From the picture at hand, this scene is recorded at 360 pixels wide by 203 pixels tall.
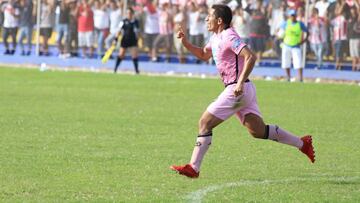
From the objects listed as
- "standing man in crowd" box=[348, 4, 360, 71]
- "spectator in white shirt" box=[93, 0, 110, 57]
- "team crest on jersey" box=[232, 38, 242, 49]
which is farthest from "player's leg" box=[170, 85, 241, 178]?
"spectator in white shirt" box=[93, 0, 110, 57]

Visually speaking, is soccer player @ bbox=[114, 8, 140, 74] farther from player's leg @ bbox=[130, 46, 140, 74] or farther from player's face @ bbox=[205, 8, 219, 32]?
player's face @ bbox=[205, 8, 219, 32]

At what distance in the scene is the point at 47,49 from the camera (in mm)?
39625

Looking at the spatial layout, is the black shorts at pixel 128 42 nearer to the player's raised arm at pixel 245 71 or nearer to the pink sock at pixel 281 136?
the pink sock at pixel 281 136

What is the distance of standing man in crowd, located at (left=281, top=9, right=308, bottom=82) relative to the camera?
31.8 metres

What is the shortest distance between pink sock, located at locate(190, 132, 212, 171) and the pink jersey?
0.64 metres

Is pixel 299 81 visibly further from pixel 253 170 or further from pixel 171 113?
pixel 253 170

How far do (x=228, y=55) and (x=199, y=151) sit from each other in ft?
3.43

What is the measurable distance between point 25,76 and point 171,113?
37.7 ft

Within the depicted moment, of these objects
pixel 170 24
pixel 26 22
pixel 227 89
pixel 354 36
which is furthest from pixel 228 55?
pixel 26 22

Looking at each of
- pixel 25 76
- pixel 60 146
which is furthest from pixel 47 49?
pixel 60 146

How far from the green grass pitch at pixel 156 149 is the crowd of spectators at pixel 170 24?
6.46m

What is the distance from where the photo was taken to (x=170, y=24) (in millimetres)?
36219

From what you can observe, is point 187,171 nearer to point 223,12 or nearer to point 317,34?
point 223,12

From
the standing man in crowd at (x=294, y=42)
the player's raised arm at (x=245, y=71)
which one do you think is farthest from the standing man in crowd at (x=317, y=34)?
the player's raised arm at (x=245, y=71)
